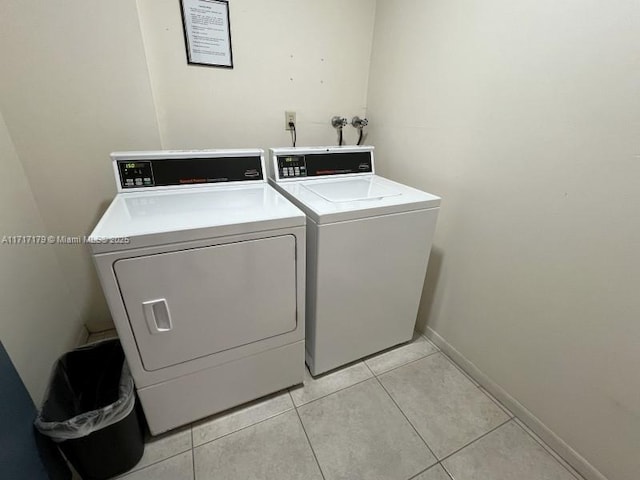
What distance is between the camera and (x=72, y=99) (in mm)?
1294

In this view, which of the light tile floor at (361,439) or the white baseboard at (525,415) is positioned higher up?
the white baseboard at (525,415)


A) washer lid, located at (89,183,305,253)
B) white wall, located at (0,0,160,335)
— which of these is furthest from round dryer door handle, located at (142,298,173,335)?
white wall, located at (0,0,160,335)

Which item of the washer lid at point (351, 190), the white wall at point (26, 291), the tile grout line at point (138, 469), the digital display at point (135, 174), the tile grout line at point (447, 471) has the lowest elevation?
the tile grout line at point (447, 471)

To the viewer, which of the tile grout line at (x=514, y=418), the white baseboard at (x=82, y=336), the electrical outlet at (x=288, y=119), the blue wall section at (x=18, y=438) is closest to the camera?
the blue wall section at (x=18, y=438)

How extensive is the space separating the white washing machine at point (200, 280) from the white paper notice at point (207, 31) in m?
0.54

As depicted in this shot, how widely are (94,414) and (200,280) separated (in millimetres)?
567

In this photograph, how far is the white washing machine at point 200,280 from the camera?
3.02 ft

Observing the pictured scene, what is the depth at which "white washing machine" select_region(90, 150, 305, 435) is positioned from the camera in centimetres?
92

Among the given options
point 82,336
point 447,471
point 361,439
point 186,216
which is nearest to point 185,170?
point 186,216

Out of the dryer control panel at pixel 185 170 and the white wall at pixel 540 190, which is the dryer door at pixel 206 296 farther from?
the white wall at pixel 540 190

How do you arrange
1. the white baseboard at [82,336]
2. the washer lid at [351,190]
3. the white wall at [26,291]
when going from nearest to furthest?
1. the white wall at [26,291]
2. the washer lid at [351,190]
3. the white baseboard at [82,336]

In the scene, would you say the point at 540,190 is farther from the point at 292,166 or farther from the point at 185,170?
the point at 185,170

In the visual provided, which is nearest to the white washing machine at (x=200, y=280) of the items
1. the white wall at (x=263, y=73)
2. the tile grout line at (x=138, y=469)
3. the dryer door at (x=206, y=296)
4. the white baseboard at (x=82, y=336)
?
the dryer door at (x=206, y=296)

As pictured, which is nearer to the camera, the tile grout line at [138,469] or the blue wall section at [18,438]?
the blue wall section at [18,438]
